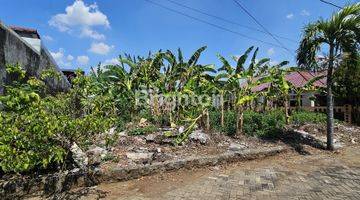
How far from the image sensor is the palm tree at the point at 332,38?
32.1 ft

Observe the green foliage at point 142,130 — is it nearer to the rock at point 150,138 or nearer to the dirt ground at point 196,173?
the rock at point 150,138

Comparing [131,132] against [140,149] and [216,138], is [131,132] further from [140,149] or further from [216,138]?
[216,138]

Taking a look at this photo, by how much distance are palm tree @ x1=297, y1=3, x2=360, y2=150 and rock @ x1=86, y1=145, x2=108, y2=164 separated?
21.1 feet

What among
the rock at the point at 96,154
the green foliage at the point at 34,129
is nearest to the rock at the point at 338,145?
the rock at the point at 96,154

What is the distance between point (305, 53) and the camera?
10.5 metres

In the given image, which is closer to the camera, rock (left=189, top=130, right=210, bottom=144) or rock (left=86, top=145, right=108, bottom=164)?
rock (left=86, top=145, right=108, bottom=164)

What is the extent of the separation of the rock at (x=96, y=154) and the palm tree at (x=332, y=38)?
6446mm

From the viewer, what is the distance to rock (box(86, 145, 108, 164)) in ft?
24.6

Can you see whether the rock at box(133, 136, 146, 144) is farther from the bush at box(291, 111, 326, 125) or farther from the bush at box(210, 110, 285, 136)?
the bush at box(291, 111, 326, 125)

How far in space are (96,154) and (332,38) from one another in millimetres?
7322

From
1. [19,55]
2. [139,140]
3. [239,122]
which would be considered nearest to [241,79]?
[239,122]

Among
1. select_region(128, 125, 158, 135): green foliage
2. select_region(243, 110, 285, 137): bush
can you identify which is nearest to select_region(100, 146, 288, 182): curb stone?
select_region(243, 110, 285, 137): bush

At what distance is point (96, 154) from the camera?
7832 mm

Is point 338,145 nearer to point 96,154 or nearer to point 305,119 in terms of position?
point 305,119
